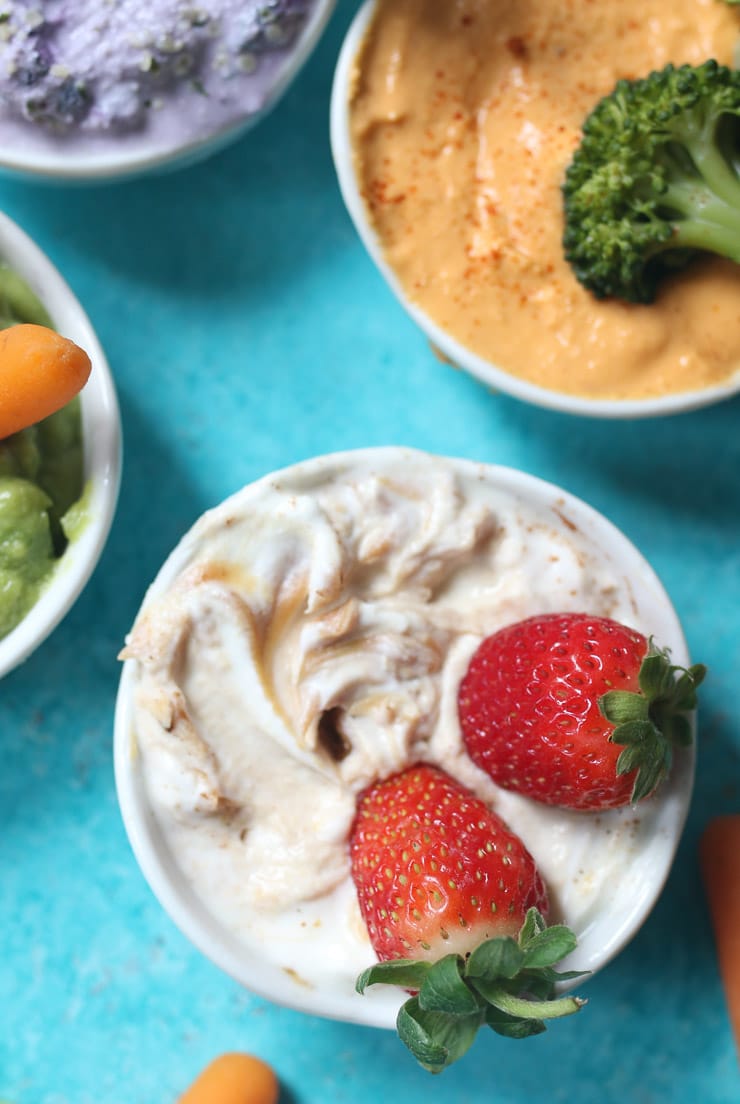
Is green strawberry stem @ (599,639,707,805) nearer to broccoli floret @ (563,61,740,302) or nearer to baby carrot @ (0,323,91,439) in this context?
broccoli floret @ (563,61,740,302)

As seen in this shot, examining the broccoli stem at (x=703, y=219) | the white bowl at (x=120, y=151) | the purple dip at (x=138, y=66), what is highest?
the purple dip at (x=138, y=66)

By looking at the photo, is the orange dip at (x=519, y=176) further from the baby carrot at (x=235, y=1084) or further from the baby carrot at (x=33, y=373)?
the baby carrot at (x=235, y=1084)

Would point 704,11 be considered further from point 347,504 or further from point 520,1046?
point 520,1046

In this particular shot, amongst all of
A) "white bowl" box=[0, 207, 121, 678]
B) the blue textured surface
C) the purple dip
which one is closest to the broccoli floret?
the blue textured surface

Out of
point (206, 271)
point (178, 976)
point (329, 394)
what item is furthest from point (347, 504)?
point (178, 976)

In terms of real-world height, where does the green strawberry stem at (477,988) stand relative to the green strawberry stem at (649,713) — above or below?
below

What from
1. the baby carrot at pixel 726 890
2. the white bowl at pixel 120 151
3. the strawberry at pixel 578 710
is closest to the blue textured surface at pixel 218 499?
the baby carrot at pixel 726 890
